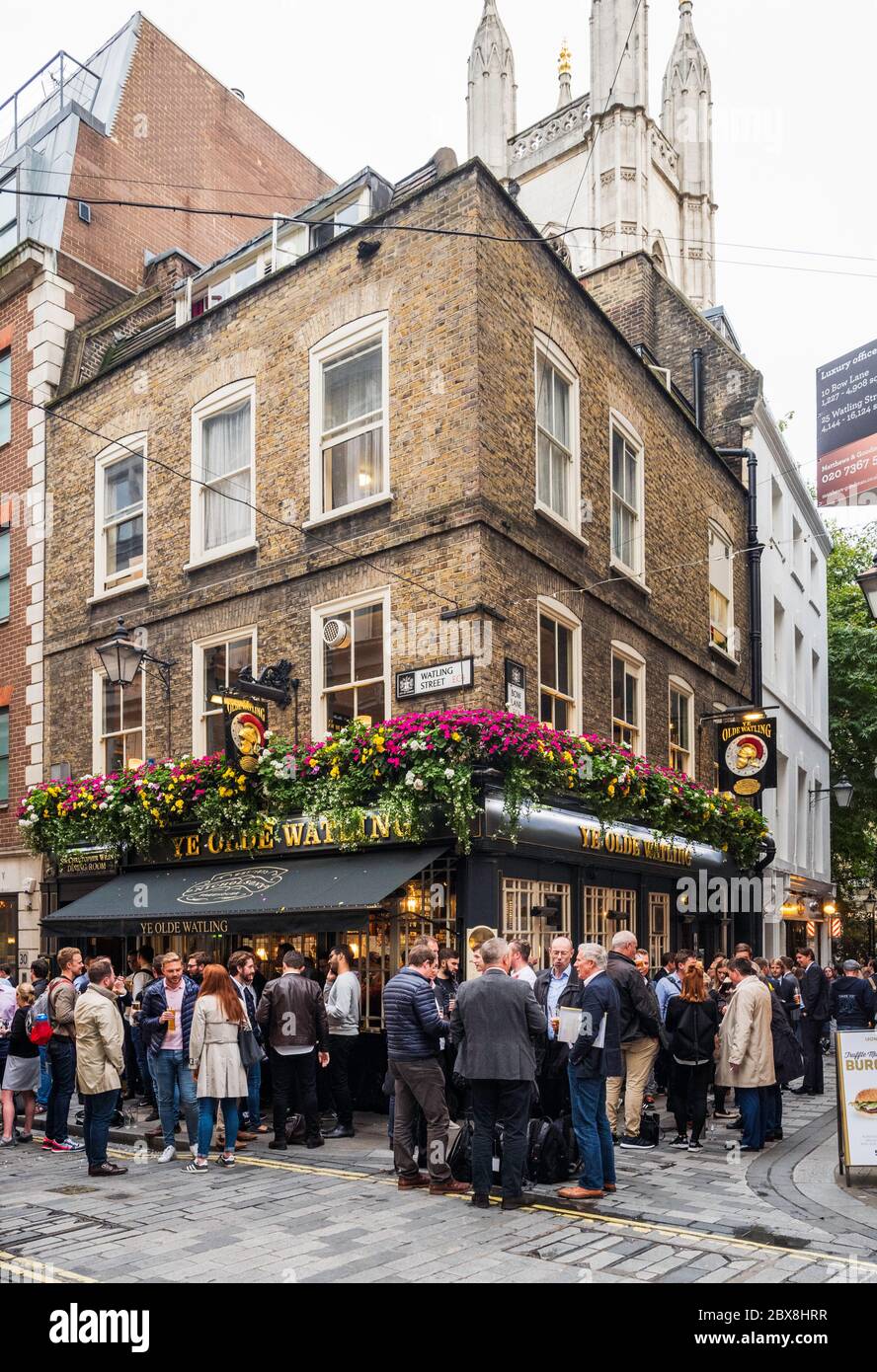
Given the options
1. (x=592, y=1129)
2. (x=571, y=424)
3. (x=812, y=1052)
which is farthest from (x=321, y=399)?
(x=812, y=1052)

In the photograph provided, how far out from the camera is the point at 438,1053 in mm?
8922

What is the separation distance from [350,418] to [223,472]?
2.42 m

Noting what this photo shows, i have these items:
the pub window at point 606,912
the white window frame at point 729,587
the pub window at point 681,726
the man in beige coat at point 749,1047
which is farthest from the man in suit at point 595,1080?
the white window frame at point 729,587

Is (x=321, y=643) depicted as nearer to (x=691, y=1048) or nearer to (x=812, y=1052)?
(x=691, y=1048)

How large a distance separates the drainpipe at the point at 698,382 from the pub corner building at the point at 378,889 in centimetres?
1038

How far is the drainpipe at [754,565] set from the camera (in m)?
22.8

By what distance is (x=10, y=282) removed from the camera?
19.9 m

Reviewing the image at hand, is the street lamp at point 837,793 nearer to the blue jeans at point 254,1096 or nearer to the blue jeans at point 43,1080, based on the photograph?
the blue jeans at point 254,1096

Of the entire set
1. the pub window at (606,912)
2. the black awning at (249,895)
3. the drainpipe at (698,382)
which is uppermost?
the drainpipe at (698,382)

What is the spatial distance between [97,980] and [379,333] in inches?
324

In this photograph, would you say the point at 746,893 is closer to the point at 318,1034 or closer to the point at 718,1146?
the point at 718,1146

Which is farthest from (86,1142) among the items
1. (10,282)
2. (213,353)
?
(10,282)

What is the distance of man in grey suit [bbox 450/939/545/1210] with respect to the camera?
7.96 meters
